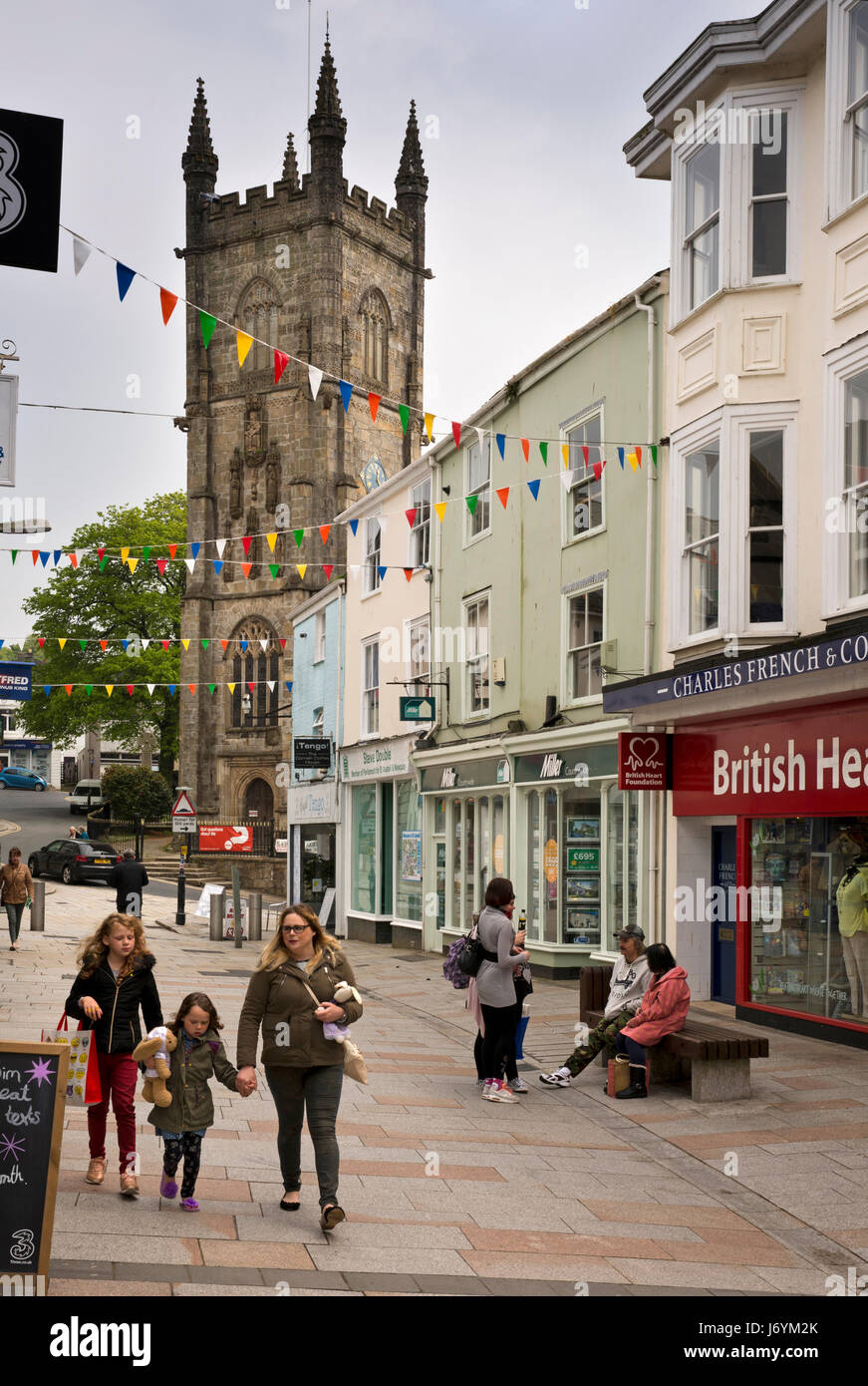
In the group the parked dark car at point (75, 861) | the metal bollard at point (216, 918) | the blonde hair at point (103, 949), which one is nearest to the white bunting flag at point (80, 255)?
the blonde hair at point (103, 949)

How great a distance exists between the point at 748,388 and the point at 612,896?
6.81m

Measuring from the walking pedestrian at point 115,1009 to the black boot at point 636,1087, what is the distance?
4.57 m

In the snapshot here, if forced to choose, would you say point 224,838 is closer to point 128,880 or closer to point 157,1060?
point 128,880

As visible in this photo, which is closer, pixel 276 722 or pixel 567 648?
pixel 567 648

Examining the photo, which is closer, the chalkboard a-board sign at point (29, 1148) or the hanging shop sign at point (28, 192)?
the chalkboard a-board sign at point (29, 1148)

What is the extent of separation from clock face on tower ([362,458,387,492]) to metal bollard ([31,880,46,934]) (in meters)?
33.6

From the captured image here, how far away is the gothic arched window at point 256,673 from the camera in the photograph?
58.3m

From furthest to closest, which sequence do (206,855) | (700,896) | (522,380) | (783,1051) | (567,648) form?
(206,855)
(522,380)
(567,648)
(700,896)
(783,1051)

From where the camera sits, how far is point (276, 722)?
57.7 metres

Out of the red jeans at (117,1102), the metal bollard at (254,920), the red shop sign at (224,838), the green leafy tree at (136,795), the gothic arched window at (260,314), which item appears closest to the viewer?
the red jeans at (117,1102)

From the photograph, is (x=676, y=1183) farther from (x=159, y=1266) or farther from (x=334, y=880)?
(x=334, y=880)

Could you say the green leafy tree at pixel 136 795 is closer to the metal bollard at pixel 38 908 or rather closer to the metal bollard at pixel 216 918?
the metal bollard at pixel 38 908

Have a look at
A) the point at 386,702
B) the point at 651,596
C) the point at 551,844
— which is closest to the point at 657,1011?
the point at 651,596

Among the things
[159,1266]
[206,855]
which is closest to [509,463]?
[159,1266]
